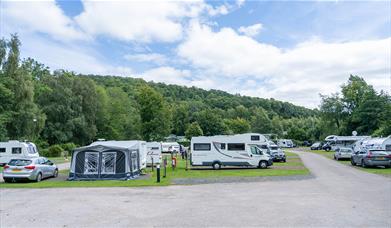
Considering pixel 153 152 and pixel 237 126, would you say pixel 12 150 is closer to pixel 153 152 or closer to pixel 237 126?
pixel 153 152

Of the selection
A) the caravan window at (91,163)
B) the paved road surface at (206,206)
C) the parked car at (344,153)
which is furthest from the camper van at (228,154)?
the parked car at (344,153)

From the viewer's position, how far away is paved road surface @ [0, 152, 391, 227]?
8.81 metres

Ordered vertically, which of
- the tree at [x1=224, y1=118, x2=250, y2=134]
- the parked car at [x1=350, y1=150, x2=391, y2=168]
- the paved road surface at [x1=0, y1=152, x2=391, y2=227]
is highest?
the tree at [x1=224, y1=118, x2=250, y2=134]

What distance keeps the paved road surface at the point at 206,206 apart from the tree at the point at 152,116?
2069 inches

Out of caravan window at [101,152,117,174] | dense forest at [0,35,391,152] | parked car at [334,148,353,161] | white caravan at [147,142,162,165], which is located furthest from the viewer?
dense forest at [0,35,391,152]

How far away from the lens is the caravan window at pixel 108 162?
2125 centimetres

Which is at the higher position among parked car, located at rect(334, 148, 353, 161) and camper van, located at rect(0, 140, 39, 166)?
camper van, located at rect(0, 140, 39, 166)

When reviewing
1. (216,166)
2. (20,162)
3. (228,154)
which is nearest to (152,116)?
(216,166)

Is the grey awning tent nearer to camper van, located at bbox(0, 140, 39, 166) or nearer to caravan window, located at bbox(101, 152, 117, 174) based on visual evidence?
caravan window, located at bbox(101, 152, 117, 174)

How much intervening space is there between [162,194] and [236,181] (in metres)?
5.53

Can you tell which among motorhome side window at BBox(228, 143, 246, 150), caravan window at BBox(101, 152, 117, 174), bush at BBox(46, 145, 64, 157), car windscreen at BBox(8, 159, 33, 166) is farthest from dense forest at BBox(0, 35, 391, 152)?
caravan window at BBox(101, 152, 117, 174)

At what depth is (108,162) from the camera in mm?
21328

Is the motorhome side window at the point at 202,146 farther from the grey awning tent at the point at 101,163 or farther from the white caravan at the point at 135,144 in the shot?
the grey awning tent at the point at 101,163

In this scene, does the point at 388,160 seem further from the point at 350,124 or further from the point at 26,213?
the point at 350,124
